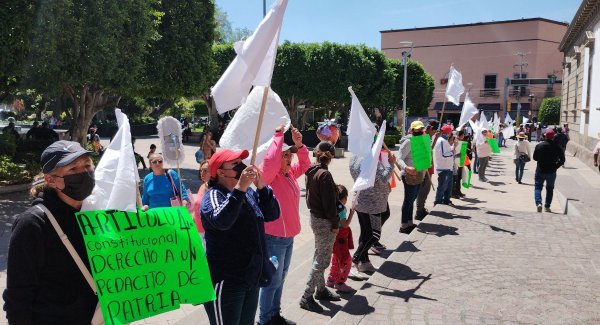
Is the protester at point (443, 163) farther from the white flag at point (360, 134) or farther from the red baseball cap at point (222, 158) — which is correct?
the red baseball cap at point (222, 158)

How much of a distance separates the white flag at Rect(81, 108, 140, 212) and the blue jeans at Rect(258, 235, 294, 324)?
1729mm

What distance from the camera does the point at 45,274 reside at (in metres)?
2.46

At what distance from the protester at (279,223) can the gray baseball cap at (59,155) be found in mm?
Answer: 1840

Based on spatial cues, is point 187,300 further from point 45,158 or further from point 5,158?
point 5,158

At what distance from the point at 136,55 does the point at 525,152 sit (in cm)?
1156

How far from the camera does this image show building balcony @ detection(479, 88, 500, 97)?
59.3 metres

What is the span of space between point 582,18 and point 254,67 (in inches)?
1043

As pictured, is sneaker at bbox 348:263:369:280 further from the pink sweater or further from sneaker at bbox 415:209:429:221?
sneaker at bbox 415:209:429:221

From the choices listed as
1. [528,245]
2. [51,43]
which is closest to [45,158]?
[528,245]

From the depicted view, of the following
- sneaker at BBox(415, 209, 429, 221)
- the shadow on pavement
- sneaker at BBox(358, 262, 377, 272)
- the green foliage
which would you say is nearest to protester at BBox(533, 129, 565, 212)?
sneaker at BBox(415, 209, 429, 221)

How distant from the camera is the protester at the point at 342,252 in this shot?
17.8 feet

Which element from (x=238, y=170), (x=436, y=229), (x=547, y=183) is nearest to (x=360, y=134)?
(x=238, y=170)

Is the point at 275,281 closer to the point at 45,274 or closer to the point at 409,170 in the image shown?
the point at 45,274

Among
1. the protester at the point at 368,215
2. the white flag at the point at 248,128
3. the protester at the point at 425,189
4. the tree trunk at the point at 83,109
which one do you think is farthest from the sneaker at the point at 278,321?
the tree trunk at the point at 83,109
